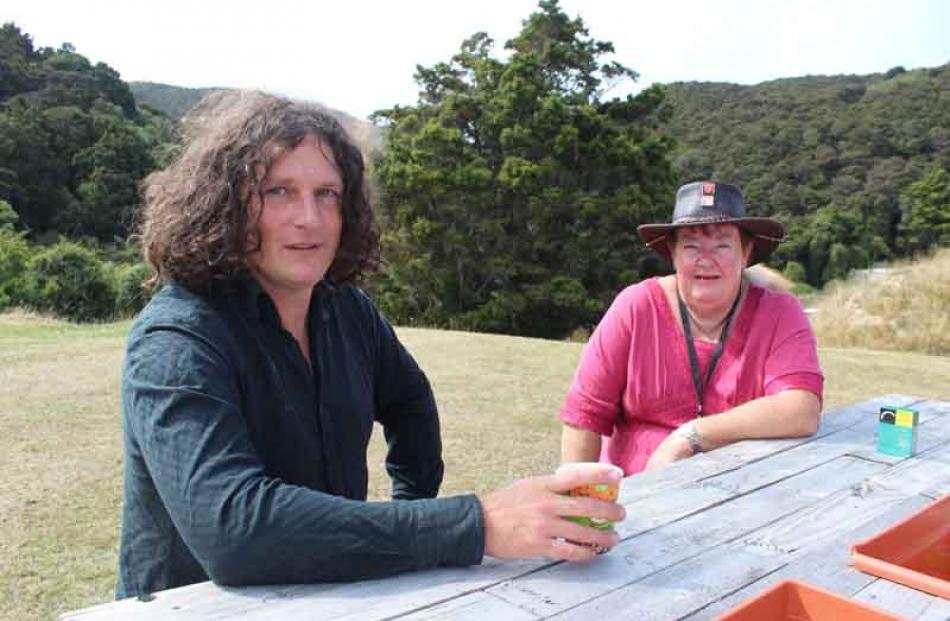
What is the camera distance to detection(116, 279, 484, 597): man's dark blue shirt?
3.58ft

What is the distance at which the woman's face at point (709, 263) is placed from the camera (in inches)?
90.3

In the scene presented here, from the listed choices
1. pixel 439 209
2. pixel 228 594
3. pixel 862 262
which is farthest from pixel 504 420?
pixel 862 262

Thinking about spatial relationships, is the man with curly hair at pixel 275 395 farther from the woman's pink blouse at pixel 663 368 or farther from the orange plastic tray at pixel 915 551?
the woman's pink blouse at pixel 663 368

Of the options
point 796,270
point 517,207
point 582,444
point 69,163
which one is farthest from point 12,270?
point 582,444

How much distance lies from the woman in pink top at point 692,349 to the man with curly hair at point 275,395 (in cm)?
74

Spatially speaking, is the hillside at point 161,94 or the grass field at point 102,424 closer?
the grass field at point 102,424

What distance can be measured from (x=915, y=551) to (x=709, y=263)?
1035mm

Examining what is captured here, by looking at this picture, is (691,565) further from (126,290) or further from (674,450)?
(126,290)

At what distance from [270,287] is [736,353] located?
1398mm

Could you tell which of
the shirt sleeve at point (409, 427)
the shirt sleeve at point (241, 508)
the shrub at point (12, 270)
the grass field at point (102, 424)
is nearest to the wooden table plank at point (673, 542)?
the shirt sleeve at point (241, 508)

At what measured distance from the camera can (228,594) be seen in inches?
43.5

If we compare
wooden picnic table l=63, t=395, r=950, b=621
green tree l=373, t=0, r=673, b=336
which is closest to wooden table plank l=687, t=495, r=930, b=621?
wooden picnic table l=63, t=395, r=950, b=621

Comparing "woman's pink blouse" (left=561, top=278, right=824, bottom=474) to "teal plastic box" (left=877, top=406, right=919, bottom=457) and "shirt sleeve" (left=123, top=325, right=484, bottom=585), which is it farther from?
"shirt sleeve" (left=123, top=325, right=484, bottom=585)

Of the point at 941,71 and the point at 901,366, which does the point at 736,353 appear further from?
the point at 941,71
